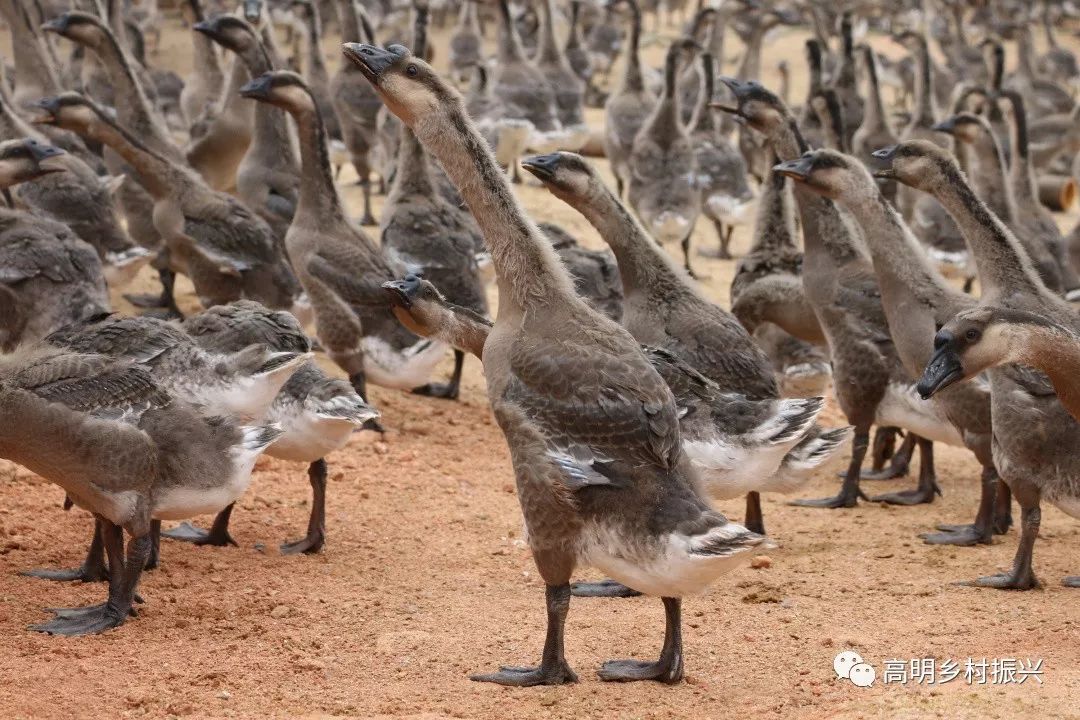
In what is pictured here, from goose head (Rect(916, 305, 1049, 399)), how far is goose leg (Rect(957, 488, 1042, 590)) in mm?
1240

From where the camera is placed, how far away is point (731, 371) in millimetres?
7723

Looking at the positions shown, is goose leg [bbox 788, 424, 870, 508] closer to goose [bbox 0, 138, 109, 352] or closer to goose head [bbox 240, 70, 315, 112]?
goose head [bbox 240, 70, 315, 112]

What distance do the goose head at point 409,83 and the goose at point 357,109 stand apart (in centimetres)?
945

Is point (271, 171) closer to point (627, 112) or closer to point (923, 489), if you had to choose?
point (627, 112)

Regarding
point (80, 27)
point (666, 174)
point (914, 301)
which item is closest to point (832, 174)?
point (914, 301)

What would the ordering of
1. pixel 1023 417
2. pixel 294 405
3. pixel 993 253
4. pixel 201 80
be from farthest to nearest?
pixel 201 80 < pixel 993 253 < pixel 294 405 < pixel 1023 417

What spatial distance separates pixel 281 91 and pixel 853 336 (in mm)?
4393

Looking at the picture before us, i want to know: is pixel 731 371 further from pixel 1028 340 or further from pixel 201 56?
pixel 201 56

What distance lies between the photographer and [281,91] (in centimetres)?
995

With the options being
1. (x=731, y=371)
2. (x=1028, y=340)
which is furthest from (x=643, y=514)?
(x=731, y=371)

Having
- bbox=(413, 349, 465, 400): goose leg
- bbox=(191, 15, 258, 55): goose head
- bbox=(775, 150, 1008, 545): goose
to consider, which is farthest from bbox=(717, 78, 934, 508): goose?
bbox=(191, 15, 258, 55): goose head

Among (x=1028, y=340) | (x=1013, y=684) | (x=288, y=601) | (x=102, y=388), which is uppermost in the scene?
(x=1028, y=340)

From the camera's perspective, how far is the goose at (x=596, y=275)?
973cm

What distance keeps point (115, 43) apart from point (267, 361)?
6227 mm
